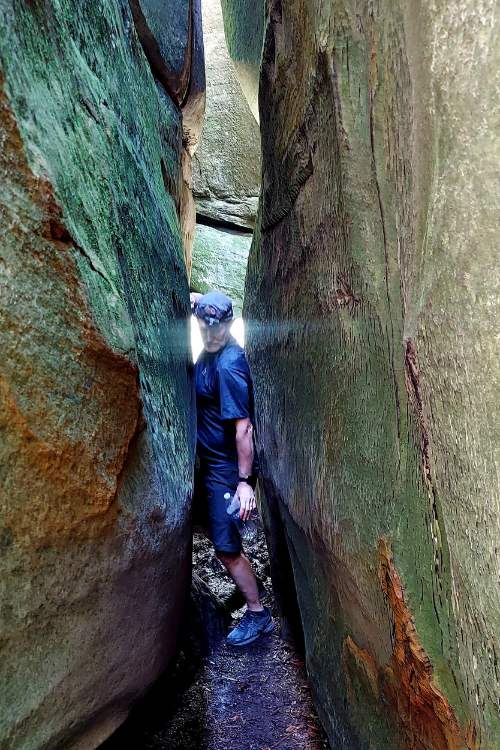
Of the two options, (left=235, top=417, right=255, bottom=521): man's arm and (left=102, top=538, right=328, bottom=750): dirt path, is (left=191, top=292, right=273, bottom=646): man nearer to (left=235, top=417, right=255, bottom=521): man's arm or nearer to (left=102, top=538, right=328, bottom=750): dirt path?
(left=235, top=417, right=255, bottom=521): man's arm

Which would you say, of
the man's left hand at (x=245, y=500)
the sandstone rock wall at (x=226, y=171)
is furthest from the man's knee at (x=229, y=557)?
the sandstone rock wall at (x=226, y=171)

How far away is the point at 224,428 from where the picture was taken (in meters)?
4.77

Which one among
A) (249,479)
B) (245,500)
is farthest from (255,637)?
(249,479)

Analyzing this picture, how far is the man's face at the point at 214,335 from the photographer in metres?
4.75

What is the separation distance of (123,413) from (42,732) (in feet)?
3.69

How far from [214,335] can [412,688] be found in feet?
9.96

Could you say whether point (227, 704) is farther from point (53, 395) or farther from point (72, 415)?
point (53, 395)

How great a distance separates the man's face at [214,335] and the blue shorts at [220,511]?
1018mm

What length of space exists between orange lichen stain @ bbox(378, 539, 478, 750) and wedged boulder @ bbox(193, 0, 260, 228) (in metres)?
11.9

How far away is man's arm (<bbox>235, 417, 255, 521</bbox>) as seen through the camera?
4.57 metres

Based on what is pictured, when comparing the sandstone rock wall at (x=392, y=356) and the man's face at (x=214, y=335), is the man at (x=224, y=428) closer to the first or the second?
the man's face at (x=214, y=335)

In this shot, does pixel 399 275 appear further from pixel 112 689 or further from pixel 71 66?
pixel 112 689

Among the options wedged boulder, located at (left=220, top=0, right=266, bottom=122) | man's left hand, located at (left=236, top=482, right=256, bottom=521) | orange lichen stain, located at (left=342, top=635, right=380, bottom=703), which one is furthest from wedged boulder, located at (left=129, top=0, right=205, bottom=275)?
orange lichen stain, located at (left=342, top=635, right=380, bottom=703)

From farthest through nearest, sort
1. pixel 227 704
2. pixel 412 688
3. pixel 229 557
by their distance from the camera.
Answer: pixel 229 557, pixel 227 704, pixel 412 688
